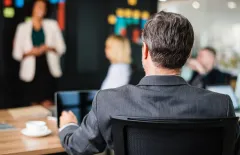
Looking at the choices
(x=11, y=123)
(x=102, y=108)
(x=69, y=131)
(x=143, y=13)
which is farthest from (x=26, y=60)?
(x=102, y=108)

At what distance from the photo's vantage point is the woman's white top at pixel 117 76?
3.89m

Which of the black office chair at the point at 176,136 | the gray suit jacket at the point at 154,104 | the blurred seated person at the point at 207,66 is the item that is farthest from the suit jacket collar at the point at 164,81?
the blurred seated person at the point at 207,66

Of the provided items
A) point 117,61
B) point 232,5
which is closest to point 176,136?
point 117,61

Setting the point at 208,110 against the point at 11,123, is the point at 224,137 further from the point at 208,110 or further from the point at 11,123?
the point at 11,123

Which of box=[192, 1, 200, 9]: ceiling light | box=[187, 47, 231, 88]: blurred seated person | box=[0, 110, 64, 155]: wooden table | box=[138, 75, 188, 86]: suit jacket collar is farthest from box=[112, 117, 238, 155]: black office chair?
box=[192, 1, 200, 9]: ceiling light

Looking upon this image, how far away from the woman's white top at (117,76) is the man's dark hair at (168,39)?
2729mm

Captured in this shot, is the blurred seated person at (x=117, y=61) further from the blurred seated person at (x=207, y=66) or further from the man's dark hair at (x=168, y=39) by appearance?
the man's dark hair at (x=168, y=39)

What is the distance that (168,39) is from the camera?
3.62ft

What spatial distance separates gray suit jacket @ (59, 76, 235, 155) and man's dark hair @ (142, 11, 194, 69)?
2.7 inches

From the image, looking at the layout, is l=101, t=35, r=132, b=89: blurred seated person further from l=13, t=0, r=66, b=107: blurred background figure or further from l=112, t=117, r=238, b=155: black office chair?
l=112, t=117, r=238, b=155: black office chair

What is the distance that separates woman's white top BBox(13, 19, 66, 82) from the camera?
3.50 metres

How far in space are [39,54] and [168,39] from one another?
2781 mm

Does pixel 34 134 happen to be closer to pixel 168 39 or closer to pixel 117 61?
pixel 168 39

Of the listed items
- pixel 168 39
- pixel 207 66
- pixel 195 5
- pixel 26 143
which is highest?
pixel 195 5
